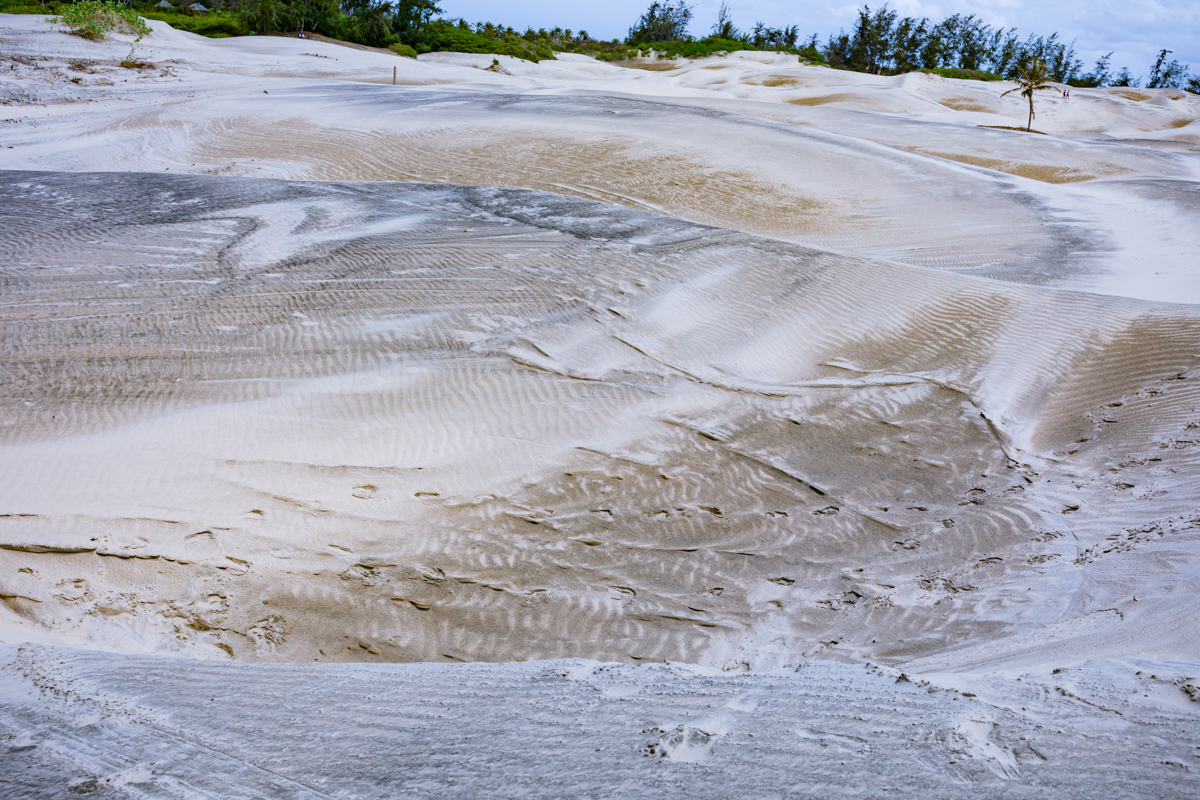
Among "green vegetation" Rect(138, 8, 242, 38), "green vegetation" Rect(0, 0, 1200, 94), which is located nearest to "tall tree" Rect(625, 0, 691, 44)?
"green vegetation" Rect(0, 0, 1200, 94)

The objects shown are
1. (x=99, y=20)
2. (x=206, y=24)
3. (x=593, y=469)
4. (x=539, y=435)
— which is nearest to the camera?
(x=593, y=469)

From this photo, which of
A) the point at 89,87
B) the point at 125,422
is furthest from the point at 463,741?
the point at 89,87

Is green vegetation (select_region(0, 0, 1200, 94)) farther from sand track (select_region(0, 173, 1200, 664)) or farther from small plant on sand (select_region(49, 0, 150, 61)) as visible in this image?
sand track (select_region(0, 173, 1200, 664))

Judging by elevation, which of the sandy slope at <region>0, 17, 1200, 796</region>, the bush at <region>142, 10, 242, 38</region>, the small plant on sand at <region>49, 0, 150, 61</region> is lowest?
the sandy slope at <region>0, 17, 1200, 796</region>

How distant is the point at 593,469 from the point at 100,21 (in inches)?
748

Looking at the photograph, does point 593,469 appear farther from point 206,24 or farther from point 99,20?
point 206,24

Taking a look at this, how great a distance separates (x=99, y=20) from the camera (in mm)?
16234

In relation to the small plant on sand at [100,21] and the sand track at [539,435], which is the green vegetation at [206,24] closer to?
the small plant on sand at [100,21]

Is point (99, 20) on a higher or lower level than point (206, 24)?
lower

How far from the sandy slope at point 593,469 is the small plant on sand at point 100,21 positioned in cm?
1085

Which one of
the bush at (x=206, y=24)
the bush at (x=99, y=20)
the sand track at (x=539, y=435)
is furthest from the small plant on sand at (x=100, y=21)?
the sand track at (x=539, y=435)

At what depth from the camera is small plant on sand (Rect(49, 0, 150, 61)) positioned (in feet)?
52.2

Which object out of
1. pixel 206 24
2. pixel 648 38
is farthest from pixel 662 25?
pixel 206 24

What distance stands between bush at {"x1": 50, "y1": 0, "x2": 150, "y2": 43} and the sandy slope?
10903mm
